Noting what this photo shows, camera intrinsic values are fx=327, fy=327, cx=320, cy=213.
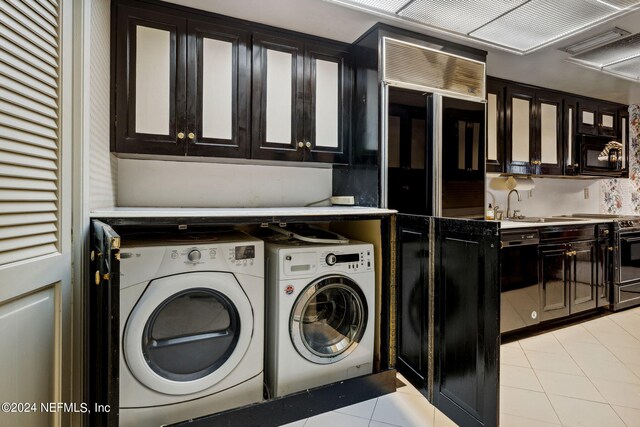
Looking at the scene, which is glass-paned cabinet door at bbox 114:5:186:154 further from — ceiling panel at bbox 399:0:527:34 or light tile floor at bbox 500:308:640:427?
light tile floor at bbox 500:308:640:427

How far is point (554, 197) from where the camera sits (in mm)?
3992

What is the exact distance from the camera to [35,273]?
108 centimetres

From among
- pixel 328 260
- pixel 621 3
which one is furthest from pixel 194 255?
pixel 621 3

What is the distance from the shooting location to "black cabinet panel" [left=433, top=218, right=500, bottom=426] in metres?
1.36

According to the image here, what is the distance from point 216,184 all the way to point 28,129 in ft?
4.44

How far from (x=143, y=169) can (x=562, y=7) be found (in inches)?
111

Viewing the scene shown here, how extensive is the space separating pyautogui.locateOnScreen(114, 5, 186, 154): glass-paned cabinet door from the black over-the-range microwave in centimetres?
408

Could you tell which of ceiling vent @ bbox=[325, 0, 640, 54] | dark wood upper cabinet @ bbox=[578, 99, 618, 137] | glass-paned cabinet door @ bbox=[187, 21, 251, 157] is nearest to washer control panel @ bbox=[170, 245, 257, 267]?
glass-paned cabinet door @ bbox=[187, 21, 251, 157]

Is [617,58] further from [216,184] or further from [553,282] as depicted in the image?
[216,184]

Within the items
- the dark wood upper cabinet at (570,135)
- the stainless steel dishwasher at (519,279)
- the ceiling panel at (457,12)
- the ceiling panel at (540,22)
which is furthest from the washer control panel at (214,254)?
the dark wood upper cabinet at (570,135)

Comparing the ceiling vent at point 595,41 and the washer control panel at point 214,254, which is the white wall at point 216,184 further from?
the ceiling vent at point 595,41

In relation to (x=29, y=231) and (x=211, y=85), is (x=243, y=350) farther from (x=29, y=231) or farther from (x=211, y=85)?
(x=211, y=85)

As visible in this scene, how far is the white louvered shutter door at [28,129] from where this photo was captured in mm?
974

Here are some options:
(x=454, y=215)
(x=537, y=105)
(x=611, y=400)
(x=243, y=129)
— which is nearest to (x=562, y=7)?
(x=454, y=215)
